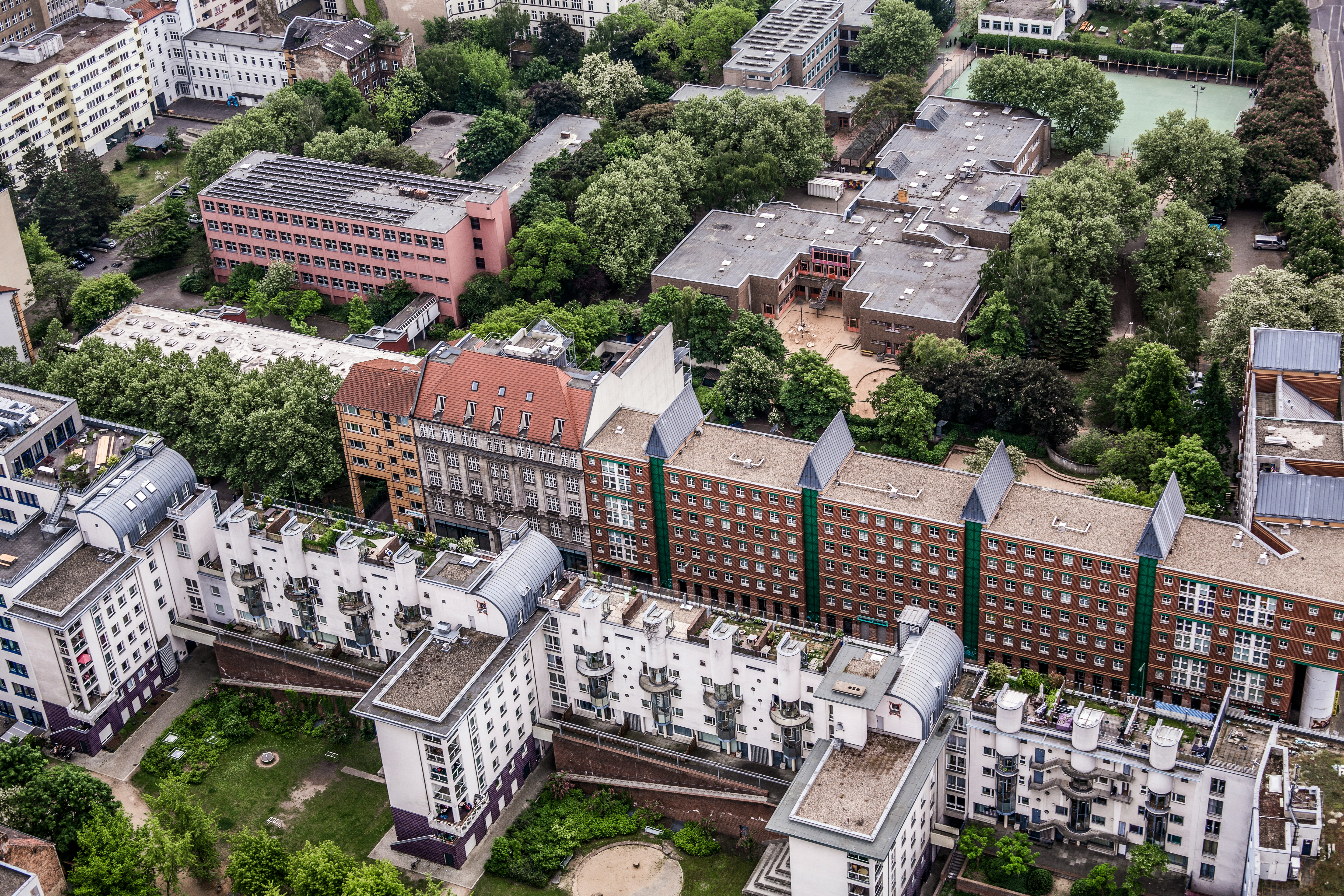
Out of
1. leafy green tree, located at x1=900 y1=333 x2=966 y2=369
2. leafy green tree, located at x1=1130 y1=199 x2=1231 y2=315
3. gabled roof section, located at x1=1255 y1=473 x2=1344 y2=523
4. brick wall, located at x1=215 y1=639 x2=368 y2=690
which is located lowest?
brick wall, located at x1=215 y1=639 x2=368 y2=690

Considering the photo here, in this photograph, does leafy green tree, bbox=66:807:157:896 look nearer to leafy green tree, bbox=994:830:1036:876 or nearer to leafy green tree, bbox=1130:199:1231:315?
leafy green tree, bbox=994:830:1036:876

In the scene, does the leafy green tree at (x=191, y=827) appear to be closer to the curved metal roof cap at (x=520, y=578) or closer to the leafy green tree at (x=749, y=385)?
the curved metal roof cap at (x=520, y=578)

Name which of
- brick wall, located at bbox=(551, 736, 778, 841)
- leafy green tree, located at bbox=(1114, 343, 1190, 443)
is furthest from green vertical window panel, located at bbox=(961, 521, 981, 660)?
leafy green tree, located at bbox=(1114, 343, 1190, 443)

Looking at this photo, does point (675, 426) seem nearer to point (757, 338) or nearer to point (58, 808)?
point (757, 338)

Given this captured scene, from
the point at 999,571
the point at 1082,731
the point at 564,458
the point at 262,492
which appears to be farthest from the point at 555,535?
the point at 1082,731

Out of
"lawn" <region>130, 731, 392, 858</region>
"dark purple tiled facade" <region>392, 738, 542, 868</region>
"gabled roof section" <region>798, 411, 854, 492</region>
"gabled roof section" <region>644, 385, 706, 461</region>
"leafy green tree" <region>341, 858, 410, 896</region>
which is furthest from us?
"gabled roof section" <region>644, 385, 706, 461</region>

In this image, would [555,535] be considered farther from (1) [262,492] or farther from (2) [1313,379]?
(2) [1313,379]
